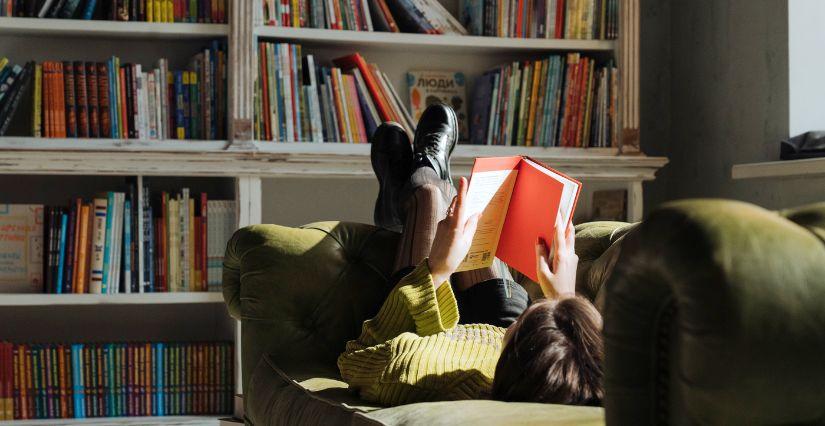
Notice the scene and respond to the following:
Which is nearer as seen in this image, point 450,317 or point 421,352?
point 421,352

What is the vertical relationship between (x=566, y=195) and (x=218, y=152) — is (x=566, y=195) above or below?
below

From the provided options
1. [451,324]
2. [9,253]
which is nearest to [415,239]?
[451,324]

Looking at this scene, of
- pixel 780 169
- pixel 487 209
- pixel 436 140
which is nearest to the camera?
pixel 487 209

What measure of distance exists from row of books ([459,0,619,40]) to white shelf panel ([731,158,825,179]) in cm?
59

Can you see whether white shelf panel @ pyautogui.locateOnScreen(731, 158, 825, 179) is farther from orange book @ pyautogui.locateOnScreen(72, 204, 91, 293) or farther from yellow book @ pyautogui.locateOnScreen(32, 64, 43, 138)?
yellow book @ pyautogui.locateOnScreen(32, 64, 43, 138)

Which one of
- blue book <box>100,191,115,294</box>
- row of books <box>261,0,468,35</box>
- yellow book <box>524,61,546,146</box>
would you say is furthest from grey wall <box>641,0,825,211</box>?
blue book <box>100,191,115,294</box>

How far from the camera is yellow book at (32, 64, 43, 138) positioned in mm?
2486

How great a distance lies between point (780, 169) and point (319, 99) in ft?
4.29

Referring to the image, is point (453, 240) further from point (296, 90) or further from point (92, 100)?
point (92, 100)

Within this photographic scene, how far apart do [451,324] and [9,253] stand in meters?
1.60

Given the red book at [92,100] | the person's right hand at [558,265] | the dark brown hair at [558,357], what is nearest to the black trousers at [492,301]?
the person's right hand at [558,265]

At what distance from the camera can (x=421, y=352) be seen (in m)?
1.25

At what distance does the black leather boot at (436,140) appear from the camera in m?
2.01

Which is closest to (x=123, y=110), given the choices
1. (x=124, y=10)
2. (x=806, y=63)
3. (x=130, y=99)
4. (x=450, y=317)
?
(x=130, y=99)
